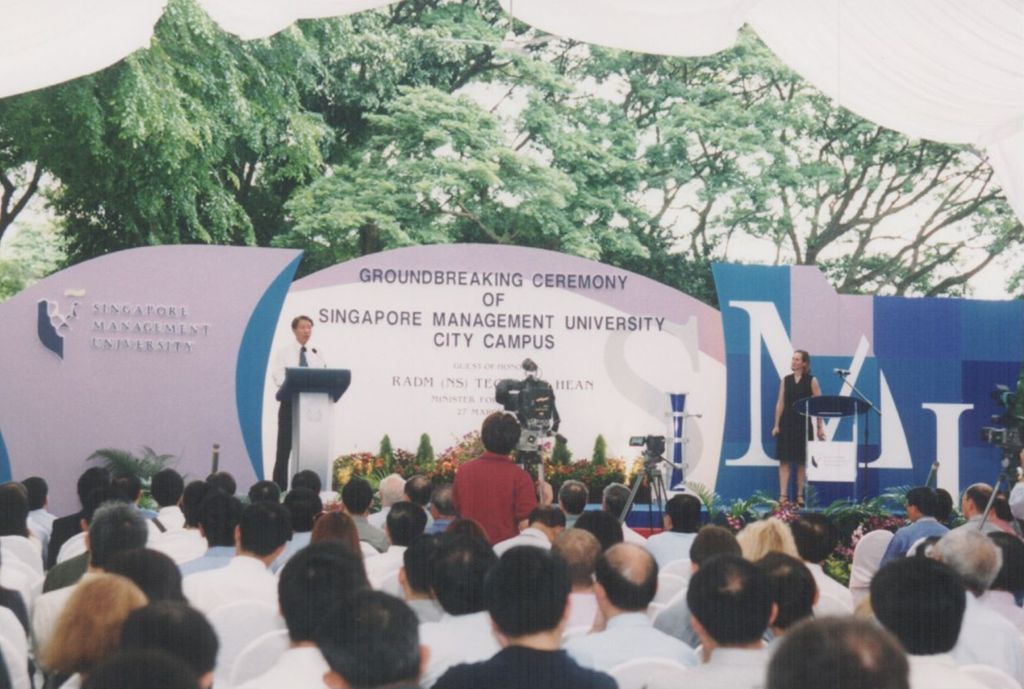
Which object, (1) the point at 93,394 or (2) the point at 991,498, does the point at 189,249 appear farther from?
(2) the point at 991,498

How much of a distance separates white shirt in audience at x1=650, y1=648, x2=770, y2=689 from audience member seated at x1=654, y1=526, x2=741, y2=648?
1.17 meters

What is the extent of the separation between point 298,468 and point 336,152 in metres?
10.3

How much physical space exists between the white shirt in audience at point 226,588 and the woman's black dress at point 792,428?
25.0 feet

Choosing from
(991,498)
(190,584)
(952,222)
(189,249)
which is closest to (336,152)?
(189,249)

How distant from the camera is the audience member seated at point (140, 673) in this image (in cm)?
184

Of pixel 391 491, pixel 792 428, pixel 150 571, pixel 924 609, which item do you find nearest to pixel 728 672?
pixel 924 609

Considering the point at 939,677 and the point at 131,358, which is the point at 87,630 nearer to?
the point at 939,677

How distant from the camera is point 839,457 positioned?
9.81 metres

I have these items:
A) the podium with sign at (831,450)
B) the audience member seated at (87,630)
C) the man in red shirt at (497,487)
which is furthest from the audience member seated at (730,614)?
the podium with sign at (831,450)

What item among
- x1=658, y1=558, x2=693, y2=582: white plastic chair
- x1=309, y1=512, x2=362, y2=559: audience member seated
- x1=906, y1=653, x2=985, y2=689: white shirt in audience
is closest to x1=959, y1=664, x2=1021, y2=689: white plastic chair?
x1=906, y1=653, x2=985, y2=689: white shirt in audience

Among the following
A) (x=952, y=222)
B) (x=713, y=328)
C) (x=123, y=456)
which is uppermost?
(x=952, y=222)

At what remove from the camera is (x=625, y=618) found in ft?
11.1

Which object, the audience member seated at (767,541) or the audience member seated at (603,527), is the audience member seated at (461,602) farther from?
the audience member seated at (603,527)

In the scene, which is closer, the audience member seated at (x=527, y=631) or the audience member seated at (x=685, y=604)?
the audience member seated at (x=527, y=631)
